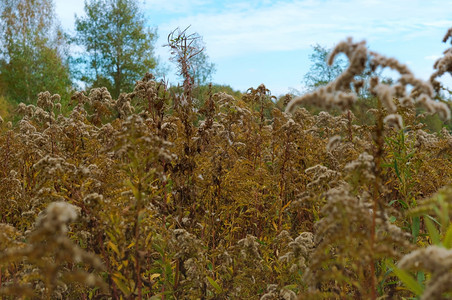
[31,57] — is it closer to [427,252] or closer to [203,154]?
[203,154]

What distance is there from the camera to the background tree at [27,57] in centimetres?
3641

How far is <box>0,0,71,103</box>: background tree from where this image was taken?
36.4 m

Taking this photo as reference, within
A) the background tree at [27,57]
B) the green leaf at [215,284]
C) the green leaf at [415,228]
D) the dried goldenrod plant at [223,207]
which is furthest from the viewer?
the background tree at [27,57]

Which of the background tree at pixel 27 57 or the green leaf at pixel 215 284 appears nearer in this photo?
the green leaf at pixel 215 284

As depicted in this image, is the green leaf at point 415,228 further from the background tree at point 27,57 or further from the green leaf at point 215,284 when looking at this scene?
the background tree at point 27,57

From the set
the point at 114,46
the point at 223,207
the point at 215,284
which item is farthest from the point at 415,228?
the point at 114,46

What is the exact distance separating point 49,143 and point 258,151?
9.08ft

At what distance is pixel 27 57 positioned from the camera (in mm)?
36781

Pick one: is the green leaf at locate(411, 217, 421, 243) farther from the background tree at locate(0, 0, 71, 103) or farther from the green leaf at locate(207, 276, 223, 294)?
the background tree at locate(0, 0, 71, 103)

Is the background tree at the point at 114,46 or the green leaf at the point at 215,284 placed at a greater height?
the background tree at the point at 114,46

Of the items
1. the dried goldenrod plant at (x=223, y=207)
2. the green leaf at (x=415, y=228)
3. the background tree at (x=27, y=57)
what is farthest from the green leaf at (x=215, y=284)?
the background tree at (x=27, y=57)

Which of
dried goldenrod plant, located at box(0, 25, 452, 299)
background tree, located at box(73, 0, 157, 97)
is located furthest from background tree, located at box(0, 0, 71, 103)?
dried goldenrod plant, located at box(0, 25, 452, 299)

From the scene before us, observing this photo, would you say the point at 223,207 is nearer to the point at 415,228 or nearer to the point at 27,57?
the point at 415,228

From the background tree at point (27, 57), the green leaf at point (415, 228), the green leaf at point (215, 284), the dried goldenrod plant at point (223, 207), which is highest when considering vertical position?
the background tree at point (27, 57)
